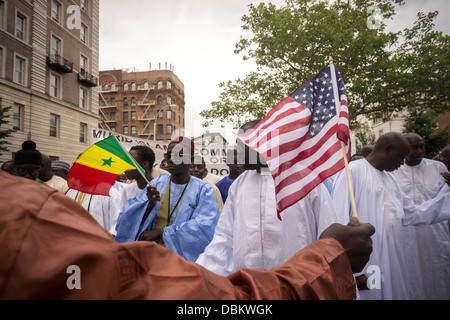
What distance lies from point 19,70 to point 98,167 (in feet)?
72.6

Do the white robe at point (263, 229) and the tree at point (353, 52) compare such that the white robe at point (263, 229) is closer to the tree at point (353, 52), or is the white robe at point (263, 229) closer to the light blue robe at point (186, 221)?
the light blue robe at point (186, 221)

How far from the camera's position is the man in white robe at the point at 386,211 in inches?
109

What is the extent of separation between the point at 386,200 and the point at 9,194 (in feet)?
10.7

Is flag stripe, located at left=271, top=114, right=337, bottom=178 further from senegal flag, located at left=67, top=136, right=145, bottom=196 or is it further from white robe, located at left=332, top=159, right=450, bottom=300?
senegal flag, located at left=67, top=136, right=145, bottom=196

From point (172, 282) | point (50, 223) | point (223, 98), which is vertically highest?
point (223, 98)

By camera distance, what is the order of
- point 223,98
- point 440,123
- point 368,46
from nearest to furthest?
point 368,46 < point 223,98 < point 440,123

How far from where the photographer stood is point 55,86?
79.7ft

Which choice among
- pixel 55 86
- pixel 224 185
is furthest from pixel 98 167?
pixel 55 86

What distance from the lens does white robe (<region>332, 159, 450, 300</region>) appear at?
9.09 feet

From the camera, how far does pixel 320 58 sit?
494 inches

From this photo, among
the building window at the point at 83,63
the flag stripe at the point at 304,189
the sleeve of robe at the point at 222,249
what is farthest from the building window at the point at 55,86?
the flag stripe at the point at 304,189

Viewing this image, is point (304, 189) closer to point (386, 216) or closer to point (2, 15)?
point (386, 216)

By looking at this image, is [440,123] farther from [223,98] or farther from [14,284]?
[14,284]
